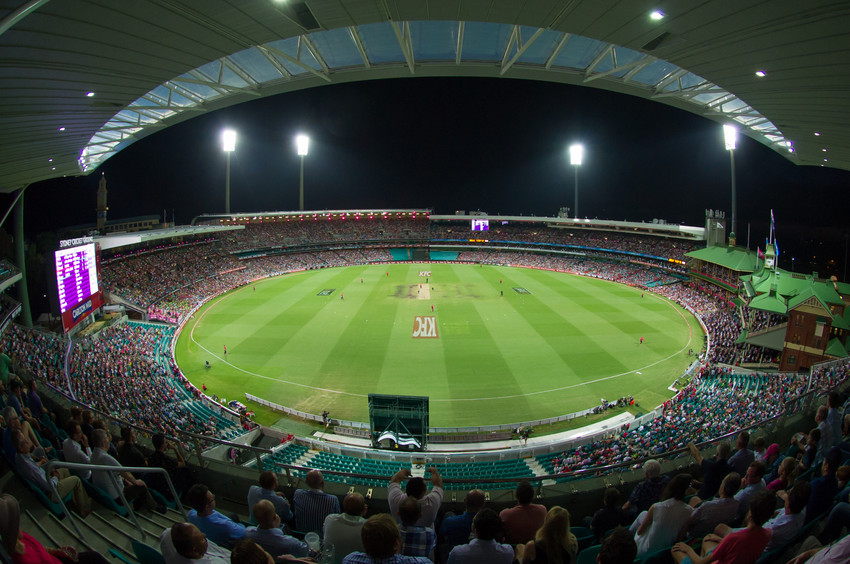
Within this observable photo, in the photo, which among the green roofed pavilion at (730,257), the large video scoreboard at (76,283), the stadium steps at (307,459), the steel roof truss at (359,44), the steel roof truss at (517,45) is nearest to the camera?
the steel roof truss at (517,45)

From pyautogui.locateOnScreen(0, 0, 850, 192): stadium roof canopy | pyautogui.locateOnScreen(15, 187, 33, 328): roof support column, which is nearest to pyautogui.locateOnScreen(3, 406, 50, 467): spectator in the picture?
pyautogui.locateOnScreen(0, 0, 850, 192): stadium roof canopy

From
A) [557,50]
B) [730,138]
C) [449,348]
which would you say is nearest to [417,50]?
[557,50]

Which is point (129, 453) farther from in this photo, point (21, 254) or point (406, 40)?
point (21, 254)

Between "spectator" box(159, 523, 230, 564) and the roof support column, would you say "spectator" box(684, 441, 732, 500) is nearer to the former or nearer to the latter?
"spectator" box(159, 523, 230, 564)

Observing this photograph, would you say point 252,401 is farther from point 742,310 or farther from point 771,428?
point 742,310

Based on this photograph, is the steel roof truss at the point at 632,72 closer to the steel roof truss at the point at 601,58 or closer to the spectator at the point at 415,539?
the steel roof truss at the point at 601,58

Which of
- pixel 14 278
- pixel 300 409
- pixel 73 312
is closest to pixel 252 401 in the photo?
pixel 300 409

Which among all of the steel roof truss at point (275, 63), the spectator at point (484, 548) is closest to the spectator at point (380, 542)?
the spectator at point (484, 548)
